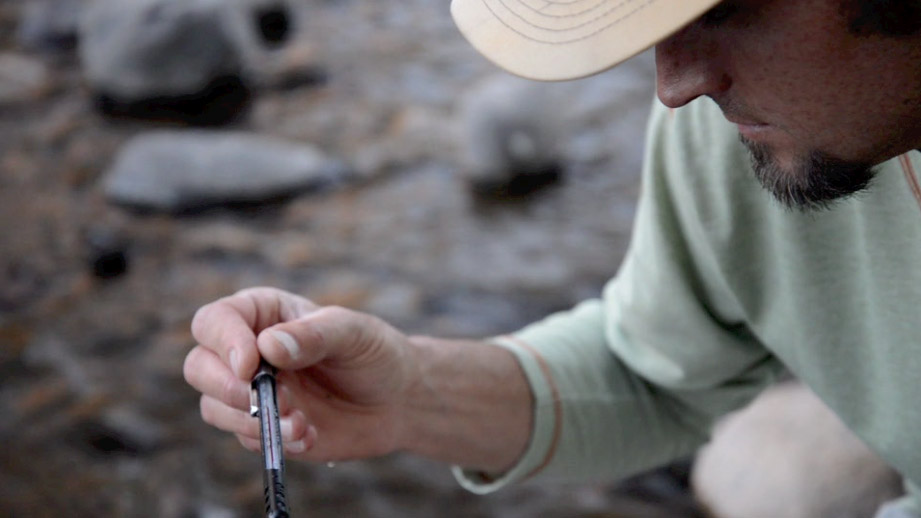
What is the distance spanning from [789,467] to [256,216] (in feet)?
6.05

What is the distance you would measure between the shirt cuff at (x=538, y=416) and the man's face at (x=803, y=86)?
44cm

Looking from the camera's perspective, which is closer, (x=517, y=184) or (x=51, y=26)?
(x=517, y=184)

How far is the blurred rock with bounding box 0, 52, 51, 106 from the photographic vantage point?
168 inches

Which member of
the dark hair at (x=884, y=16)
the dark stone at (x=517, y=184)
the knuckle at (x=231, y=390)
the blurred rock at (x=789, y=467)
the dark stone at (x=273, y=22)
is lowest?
the blurred rock at (x=789, y=467)

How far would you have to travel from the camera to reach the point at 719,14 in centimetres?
79

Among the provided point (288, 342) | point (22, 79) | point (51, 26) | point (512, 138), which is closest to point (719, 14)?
point (288, 342)

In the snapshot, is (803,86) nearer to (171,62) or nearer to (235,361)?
(235,361)

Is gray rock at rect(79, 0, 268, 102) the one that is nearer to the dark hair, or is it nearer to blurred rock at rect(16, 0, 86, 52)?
blurred rock at rect(16, 0, 86, 52)

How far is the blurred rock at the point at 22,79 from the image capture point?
14.0 feet

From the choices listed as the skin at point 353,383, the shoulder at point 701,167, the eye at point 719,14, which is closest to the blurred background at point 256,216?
the skin at point 353,383

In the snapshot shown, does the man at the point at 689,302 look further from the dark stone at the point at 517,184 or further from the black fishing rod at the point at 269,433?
the dark stone at the point at 517,184

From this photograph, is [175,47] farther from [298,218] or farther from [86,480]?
[86,480]

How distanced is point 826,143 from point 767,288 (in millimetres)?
331

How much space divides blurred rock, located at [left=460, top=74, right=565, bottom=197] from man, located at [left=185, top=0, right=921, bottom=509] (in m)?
1.95
